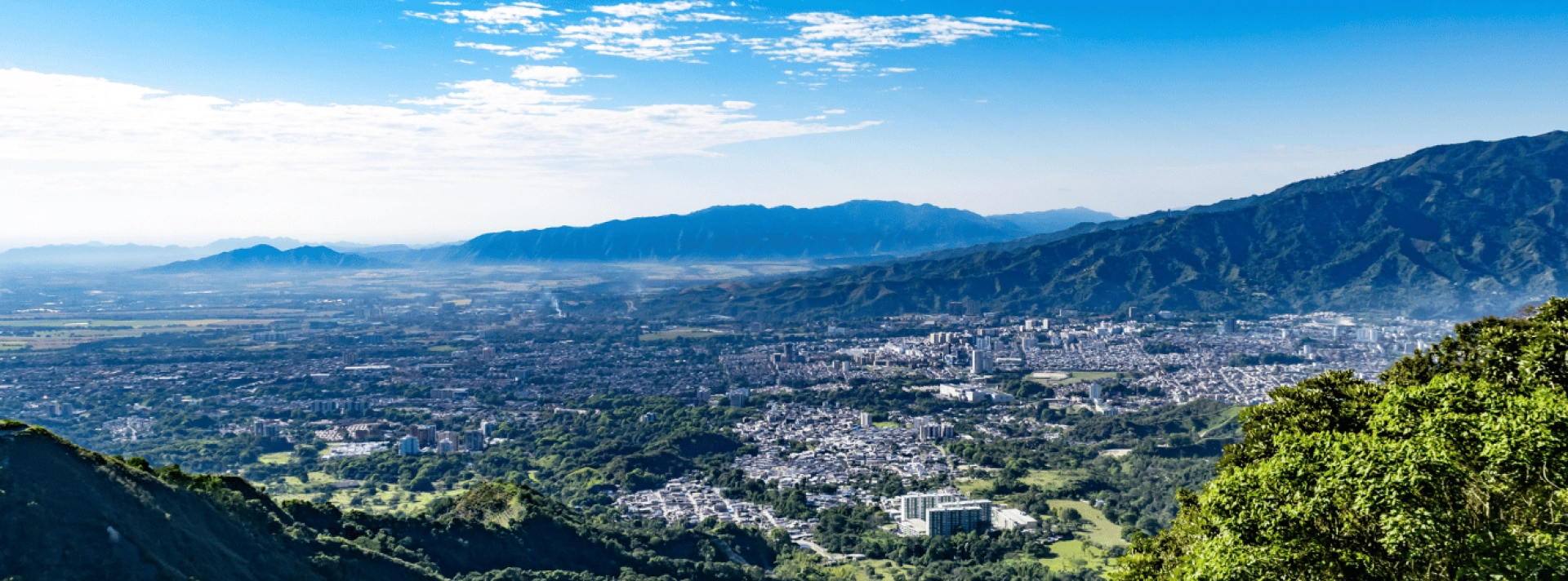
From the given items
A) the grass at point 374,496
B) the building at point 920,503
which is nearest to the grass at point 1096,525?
the building at point 920,503

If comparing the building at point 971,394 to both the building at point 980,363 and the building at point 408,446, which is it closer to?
the building at point 980,363

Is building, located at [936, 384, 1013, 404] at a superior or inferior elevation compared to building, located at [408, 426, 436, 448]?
inferior

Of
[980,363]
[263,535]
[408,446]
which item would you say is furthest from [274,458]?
[980,363]

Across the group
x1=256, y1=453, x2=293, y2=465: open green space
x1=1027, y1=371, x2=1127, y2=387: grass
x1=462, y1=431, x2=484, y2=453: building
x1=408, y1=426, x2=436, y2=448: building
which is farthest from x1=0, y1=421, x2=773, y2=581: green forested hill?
x1=1027, y1=371, x2=1127, y2=387: grass

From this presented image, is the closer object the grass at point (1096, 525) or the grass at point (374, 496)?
the grass at point (1096, 525)

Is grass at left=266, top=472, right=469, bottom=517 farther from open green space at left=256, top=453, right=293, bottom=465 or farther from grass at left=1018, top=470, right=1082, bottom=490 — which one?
grass at left=1018, top=470, right=1082, bottom=490
